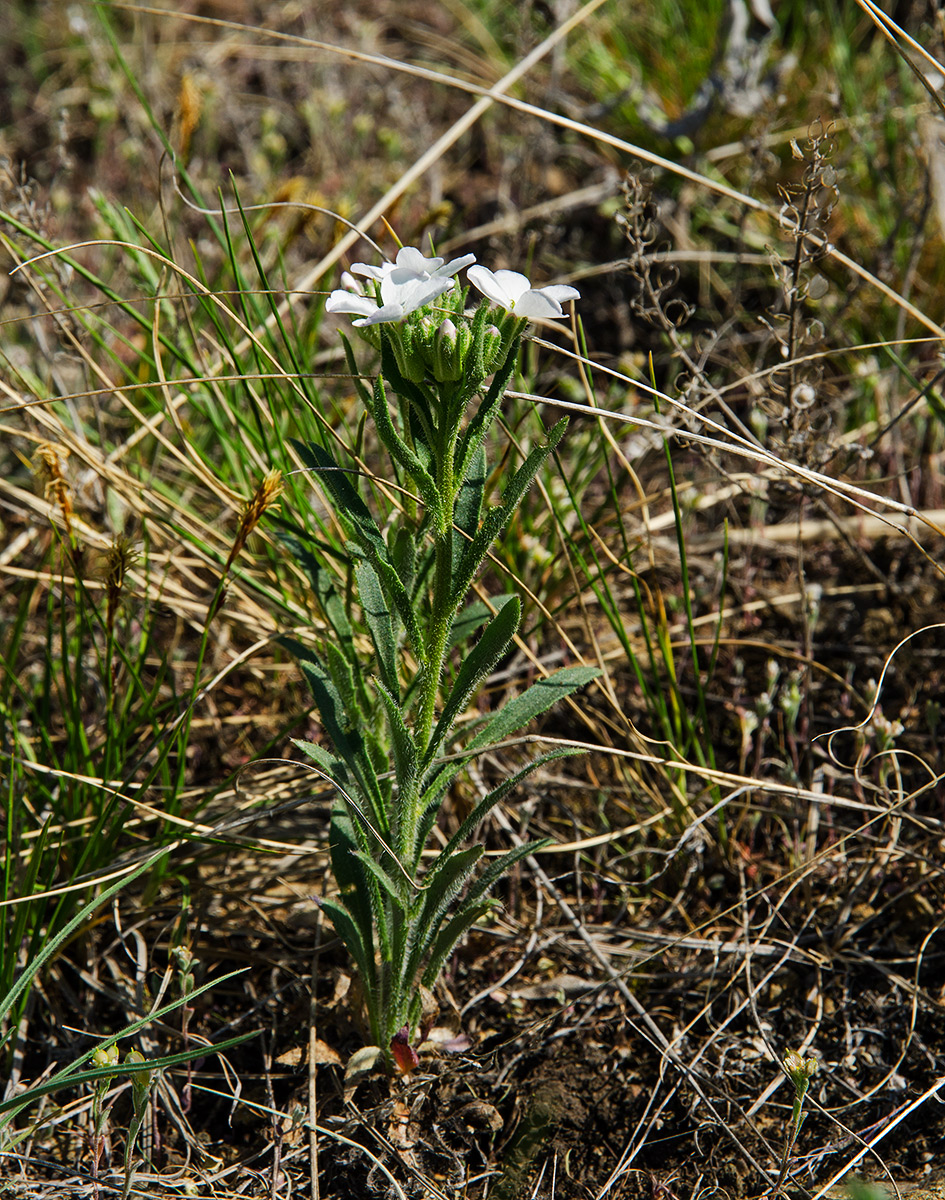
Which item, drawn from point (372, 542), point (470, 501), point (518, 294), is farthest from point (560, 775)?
point (518, 294)

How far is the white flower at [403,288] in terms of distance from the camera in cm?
105

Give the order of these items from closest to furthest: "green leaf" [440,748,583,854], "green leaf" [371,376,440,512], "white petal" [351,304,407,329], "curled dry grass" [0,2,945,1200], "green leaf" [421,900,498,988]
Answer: "white petal" [351,304,407,329] < "green leaf" [371,376,440,512] < "green leaf" [440,748,583,854] < "green leaf" [421,900,498,988] < "curled dry grass" [0,2,945,1200]

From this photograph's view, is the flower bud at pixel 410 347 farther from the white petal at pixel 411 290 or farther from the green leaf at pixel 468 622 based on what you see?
the green leaf at pixel 468 622

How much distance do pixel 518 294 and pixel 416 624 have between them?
16.5 inches

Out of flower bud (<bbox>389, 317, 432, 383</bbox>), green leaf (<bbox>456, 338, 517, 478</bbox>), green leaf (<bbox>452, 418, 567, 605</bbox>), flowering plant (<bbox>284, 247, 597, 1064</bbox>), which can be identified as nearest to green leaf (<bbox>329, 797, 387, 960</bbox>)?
flowering plant (<bbox>284, 247, 597, 1064</bbox>)

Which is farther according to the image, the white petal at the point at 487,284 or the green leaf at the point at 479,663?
the green leaf at the point at 479,663

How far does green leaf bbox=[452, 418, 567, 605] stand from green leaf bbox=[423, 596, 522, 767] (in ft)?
0.23

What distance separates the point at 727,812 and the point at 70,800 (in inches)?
47.0

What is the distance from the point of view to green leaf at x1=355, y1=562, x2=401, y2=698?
130 cm

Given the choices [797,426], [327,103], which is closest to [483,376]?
[797,426]

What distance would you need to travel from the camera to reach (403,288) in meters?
1.07

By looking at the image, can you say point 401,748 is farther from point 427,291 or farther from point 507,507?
point 427,291

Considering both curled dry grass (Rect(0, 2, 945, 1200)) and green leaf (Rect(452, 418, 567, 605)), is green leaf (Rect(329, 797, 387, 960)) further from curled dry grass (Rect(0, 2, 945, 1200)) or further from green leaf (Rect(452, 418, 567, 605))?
green leaf (Rect(452, 418, 567, 605))

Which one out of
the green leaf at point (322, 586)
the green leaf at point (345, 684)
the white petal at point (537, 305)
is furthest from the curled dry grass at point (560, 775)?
the white petal at point (537, 305)
